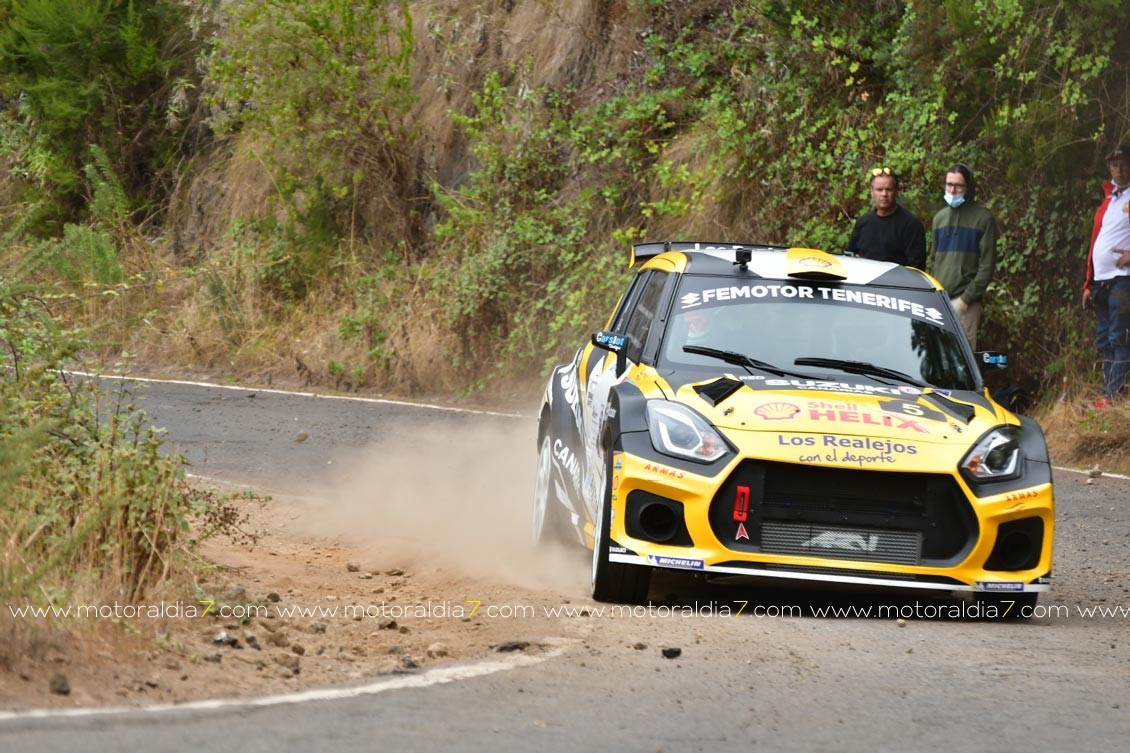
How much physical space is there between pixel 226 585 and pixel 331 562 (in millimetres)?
2427

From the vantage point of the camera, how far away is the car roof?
9109 millimetres

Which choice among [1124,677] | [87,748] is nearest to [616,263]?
[1124,677]

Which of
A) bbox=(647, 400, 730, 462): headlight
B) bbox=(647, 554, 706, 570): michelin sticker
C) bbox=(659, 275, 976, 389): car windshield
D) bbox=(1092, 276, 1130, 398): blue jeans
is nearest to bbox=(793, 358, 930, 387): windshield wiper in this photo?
bbox=(659, 275, 976, 389): car windshield

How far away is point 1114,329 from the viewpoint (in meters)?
14.6

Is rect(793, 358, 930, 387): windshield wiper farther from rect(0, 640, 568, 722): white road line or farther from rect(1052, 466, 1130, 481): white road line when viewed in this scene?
rect(1052, 466, 1130, 481): white road line

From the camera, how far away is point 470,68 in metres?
24.3

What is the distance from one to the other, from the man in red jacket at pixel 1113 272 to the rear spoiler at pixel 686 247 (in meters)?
5.47

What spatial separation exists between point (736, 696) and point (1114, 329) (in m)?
9.85

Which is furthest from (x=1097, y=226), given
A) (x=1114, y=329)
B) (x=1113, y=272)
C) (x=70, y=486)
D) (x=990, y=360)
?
(x=70, y=486)

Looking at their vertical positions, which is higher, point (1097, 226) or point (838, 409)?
point (1097, 226)

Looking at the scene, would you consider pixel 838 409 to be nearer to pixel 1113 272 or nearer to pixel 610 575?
pixel 610 575

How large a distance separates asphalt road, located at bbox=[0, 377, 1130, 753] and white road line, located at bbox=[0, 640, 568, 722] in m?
0.02

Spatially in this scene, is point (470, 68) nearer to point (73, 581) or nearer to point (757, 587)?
point (757, 587)

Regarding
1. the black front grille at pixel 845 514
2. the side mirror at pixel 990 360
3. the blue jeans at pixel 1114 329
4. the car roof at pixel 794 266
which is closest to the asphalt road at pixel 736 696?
the black front grille at pixel 845 514
